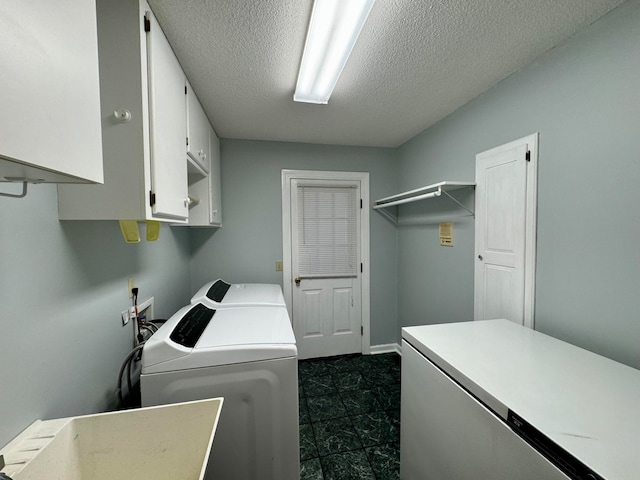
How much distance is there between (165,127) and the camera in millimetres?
1113

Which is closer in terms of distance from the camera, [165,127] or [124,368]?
[165,127]

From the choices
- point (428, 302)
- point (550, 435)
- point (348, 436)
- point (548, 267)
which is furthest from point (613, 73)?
point (348, 436)

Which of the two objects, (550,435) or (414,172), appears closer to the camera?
(550,435)

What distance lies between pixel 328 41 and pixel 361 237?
195 cm

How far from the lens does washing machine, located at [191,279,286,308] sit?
1.88 metres

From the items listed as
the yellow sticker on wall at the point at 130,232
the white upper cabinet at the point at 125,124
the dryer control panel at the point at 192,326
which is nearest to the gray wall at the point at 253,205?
the dryer control panel at the point at 192,326

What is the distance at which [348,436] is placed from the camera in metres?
1.79

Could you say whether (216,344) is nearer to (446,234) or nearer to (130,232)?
(130,232)

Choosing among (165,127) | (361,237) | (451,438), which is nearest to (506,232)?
(451,438)

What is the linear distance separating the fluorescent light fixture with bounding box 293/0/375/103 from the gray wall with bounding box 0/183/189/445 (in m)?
1.23

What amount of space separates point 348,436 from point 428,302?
1.29 meters

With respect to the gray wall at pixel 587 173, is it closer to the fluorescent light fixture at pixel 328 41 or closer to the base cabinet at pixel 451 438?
the base cabinet at pixel 451 438

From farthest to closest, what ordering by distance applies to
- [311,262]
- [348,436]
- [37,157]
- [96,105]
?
[311,262] → [348,436] → [96,105] → [37,157]

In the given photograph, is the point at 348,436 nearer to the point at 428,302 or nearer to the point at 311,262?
the point at 428,302
